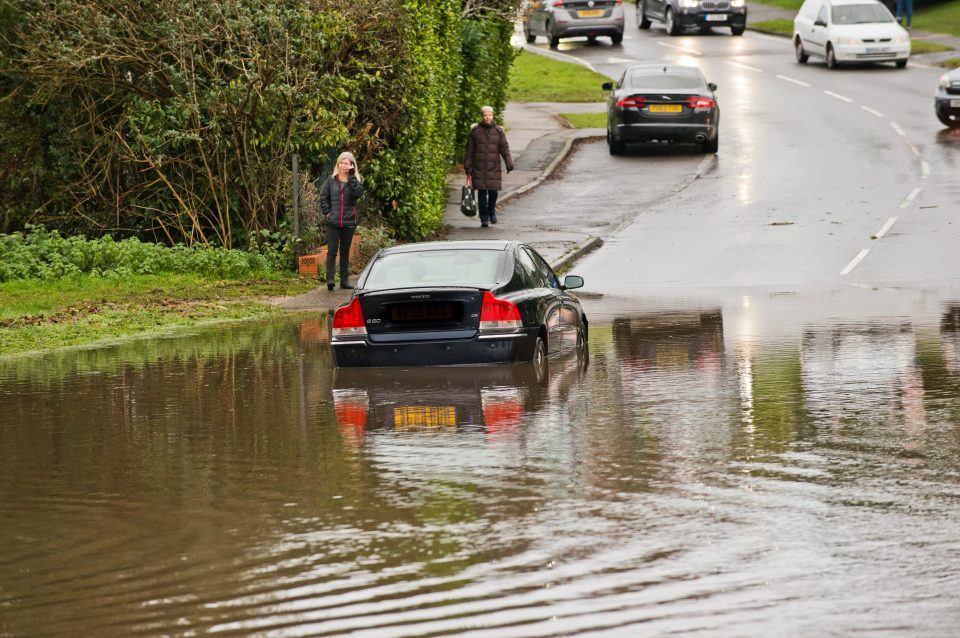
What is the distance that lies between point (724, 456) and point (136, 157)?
15.7m

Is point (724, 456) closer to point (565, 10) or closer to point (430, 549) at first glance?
point (430, 549)

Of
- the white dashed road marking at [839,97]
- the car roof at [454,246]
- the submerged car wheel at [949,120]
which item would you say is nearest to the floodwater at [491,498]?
the car roof at [454,246]

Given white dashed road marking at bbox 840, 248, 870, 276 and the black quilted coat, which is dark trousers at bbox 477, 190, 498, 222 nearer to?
the black quilted coat

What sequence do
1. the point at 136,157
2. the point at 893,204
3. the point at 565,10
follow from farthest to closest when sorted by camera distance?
the point at 565,10, the point at 893,204, the point at 136,157

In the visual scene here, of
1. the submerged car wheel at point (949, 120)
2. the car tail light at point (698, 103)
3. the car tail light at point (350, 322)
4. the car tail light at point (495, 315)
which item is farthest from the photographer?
the submerged car wheel at point (949, 120)

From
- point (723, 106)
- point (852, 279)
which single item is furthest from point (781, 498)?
point (723, 106)

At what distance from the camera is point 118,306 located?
19.9 meters

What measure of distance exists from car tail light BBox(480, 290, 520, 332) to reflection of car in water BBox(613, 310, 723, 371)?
1281mm

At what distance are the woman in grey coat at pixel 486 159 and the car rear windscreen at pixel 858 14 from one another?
911 inches

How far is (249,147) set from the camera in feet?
78.3

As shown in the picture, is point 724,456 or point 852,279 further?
point 852,279

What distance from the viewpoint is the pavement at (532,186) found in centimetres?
2441

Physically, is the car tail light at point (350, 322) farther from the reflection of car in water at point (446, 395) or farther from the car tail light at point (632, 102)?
the car tail light at point (632, 102)

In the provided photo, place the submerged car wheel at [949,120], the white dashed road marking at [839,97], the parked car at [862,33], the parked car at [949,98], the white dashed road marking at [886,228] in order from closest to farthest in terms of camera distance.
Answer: the white dashed road marking at [886,228] → the parked car at [949,98] → the submerged car wheel at [949,120] → the white dashed road marking at [839,97] → the parked car at [862,33]
